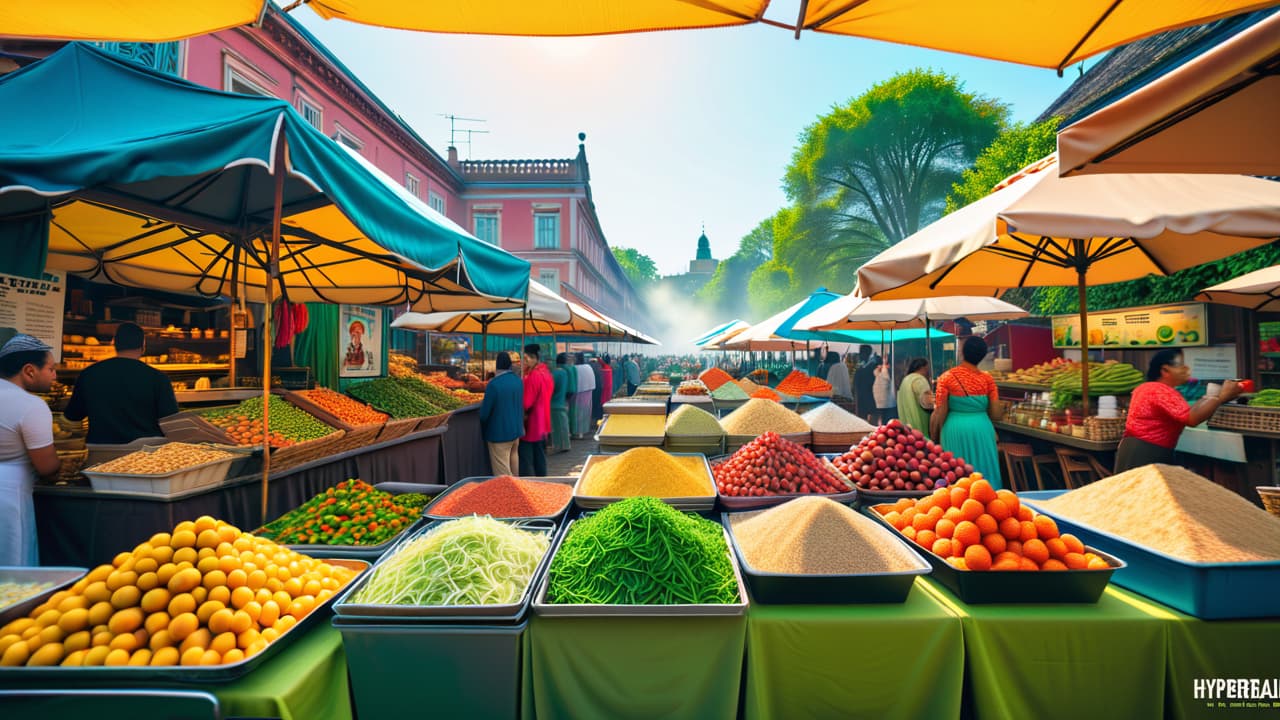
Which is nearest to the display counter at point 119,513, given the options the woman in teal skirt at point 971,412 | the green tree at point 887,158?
the woman in teal skirt at point 971,412

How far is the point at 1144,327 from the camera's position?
10078mm

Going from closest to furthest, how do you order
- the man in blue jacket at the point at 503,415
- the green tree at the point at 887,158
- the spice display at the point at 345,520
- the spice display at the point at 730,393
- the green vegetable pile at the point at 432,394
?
the spice display at the point at 345,520, the man in blue jacket at the point at 503,415, the green vegetable pile at the point at 432,394, the spice display at the point at 730,393, the green tree at the point at 887,158

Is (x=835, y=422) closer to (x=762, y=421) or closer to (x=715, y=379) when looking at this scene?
(x=762, y=421)

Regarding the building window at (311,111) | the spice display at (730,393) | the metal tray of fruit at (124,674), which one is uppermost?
the building window at (311,111)

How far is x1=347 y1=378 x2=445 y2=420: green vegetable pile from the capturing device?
6.82 meters

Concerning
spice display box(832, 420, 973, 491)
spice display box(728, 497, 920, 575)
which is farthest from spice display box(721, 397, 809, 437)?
spice display box(728, 497, 920, 575)

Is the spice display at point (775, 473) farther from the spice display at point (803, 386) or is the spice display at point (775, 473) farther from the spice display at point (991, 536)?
the spice display at point (803, 386)

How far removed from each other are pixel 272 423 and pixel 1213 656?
6.24 m

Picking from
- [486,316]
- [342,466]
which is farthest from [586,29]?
[486,316]

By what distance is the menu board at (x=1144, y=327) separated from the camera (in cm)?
918

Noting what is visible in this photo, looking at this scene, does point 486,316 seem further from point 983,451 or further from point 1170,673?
point 1170,673

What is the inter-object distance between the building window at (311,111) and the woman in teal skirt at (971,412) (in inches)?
614

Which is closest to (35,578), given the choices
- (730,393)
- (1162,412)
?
(1162,412)

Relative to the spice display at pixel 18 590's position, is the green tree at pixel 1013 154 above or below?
above
